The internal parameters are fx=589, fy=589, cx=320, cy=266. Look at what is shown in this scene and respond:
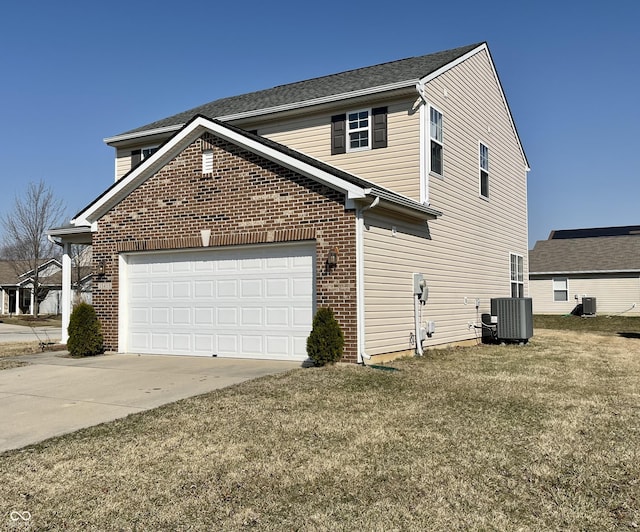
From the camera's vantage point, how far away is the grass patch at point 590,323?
85.8ft

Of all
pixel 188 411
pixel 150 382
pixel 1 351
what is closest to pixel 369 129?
pixel 150 382

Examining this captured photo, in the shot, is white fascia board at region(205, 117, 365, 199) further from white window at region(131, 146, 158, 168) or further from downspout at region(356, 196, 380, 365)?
white window at region(131, 146, 158, 168)

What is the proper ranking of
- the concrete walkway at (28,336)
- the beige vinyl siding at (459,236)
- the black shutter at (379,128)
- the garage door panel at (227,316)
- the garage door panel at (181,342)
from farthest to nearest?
1. the concrete walkway at (28,336)
2. the black shutter at (379,128)
3. the garage door panel at (181,342)
4. the garage door panel at (227,316)
5. the beige vinyl siding at (459,236)

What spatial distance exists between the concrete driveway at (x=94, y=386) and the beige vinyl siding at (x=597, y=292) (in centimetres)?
2788

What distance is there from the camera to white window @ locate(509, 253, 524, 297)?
19844 millimetres

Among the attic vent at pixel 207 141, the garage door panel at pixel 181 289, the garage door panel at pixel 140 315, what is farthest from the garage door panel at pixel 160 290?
the attic vent at pixel 207 141

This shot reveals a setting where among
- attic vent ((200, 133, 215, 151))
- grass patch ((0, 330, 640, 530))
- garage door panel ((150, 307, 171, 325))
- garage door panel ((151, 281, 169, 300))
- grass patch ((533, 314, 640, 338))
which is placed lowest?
grass patch ((533, 314, 640, 338))

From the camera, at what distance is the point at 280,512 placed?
4.16 metres

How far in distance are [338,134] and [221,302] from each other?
501 cm

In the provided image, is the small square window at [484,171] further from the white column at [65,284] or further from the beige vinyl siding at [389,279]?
the white column at [65,284]

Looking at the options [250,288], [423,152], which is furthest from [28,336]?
[423,152]

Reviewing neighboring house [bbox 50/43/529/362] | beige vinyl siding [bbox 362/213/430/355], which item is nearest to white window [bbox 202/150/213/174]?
neighboring house [bbox 50/43/529/362]

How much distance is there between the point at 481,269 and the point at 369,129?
19.3 ft

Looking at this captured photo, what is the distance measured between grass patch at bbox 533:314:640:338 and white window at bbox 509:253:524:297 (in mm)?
6736
